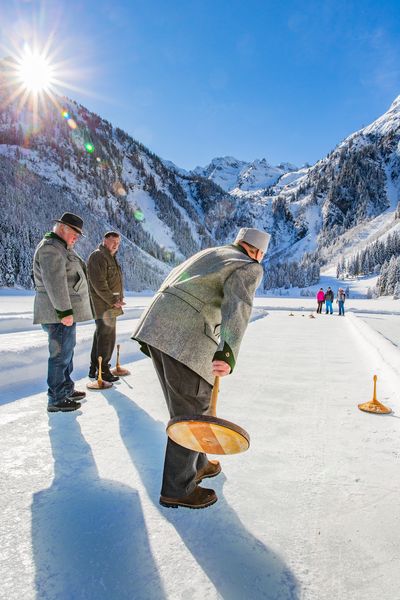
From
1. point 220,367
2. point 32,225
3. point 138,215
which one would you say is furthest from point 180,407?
point 138,215

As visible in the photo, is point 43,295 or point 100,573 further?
point 43,295

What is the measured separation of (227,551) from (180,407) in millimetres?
709

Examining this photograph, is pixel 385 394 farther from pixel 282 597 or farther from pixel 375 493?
pixel 282 597

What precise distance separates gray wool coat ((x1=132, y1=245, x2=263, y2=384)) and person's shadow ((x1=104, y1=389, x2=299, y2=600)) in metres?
0.72

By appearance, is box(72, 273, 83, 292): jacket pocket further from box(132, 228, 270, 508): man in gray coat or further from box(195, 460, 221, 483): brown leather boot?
box(195, 460, 221, 483): brown leather boot

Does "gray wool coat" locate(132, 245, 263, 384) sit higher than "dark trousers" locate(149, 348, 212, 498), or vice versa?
"gray wool coat" locate(132, 245, 263, 384)

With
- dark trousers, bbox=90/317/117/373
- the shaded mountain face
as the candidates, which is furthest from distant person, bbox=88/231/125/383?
the shaded mountain face

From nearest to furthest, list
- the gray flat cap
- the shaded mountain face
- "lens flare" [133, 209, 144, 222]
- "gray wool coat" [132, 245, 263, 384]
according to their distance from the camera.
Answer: "gray wool coat" [132, 245, 263, 384] < the gray flat cap < the shaded mountain face < "lens flare" [133, 209, 144, 222]

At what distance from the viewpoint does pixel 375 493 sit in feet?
7.32

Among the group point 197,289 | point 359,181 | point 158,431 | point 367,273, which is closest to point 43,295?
point 158,431

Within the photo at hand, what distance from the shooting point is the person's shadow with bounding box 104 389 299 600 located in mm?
1497

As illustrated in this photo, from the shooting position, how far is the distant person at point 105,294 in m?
4.75

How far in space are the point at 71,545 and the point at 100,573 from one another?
251 millimetres

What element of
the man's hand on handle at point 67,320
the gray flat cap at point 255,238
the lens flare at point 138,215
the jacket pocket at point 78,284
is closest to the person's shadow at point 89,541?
the man's hand on handle at point 67,320
